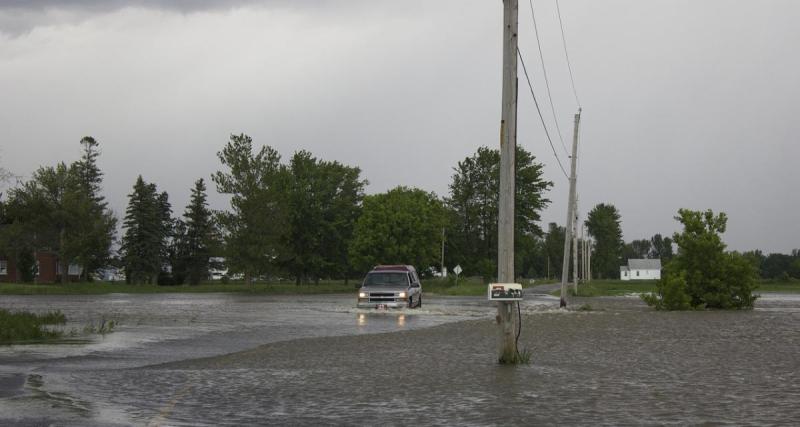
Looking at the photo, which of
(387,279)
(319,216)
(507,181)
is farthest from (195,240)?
(507,181)

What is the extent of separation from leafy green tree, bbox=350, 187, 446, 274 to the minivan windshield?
216 ft

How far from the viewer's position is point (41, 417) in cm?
883

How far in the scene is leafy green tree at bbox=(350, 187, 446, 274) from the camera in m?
103

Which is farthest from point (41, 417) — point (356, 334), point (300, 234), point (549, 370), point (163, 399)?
point (300, 234)

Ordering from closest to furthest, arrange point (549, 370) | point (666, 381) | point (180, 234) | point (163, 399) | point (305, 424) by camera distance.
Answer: point (305, 424) < point (163, 399) < point (666, 381) < point (549, 370) < point (180, 234)

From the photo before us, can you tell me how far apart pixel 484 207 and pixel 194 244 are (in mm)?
40940

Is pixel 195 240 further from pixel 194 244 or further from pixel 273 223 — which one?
pixel 273 223

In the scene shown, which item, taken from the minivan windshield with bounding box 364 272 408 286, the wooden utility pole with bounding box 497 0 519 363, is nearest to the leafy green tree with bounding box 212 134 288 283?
the minivan windshield with bounding box 364 272 408 286

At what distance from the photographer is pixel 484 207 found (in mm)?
114562

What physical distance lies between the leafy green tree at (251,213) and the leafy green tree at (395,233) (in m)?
13.3

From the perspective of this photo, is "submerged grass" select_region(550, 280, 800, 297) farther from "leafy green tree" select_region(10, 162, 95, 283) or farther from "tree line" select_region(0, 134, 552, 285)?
"leafy green tree" select_region(10, 162, 95, 283)

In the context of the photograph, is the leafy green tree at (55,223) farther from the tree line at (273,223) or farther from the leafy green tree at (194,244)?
the leafy green tree at (194,244)

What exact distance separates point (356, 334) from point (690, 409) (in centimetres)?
1442

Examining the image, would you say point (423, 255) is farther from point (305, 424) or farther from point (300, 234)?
point (305, 424)
